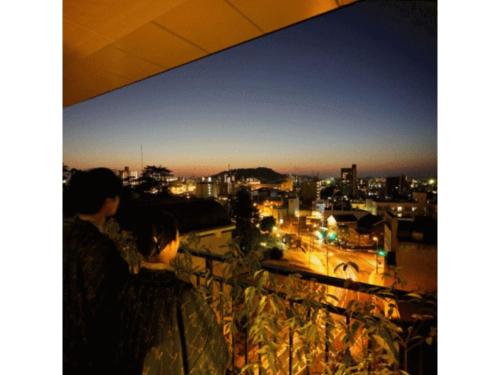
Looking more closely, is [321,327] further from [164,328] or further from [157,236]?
[157,236]

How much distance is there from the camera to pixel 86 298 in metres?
1.30

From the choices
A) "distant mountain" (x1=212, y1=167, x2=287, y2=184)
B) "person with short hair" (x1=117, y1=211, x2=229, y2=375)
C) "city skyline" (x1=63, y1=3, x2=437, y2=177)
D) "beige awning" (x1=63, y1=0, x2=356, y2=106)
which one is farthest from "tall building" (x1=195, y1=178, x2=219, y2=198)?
"person with short hair" (x1=117, y1=211, x2=229, y2=375)

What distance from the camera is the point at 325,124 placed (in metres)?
12.7

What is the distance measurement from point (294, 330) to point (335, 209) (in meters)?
16.7

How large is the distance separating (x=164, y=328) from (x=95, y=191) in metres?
0.85

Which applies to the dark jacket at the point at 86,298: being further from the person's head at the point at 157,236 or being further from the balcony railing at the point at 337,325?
the balcony railing at the point at 337,325

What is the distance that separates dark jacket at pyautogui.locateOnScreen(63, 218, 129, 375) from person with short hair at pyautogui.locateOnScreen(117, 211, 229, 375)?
0.26 metres

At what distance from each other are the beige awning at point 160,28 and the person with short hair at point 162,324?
1160 millimetres

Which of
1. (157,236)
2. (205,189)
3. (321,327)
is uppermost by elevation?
(205,189)

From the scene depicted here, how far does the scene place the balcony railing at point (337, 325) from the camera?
1.00 metres

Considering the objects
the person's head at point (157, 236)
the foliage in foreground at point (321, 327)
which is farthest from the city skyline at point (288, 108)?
the foliage in foreground at point (321, 327)

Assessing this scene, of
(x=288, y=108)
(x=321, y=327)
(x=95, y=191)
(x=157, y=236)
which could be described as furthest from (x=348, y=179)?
(x=157, y=236)

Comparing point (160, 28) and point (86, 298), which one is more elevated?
point (160, 28)
